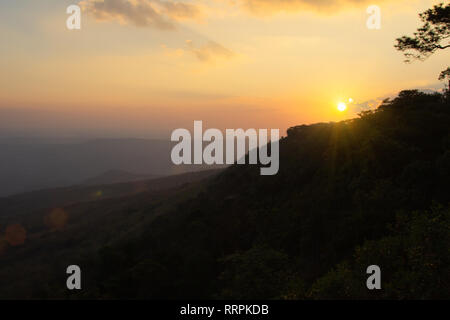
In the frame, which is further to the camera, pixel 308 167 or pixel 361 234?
pixel 308 167

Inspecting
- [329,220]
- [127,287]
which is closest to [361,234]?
[329,220]

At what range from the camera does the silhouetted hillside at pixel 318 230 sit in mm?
9984

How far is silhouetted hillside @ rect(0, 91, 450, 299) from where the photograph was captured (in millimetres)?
9984

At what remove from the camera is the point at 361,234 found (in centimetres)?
1444

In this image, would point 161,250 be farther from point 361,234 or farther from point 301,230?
point 361,234

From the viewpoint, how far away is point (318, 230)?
16891 millimetres

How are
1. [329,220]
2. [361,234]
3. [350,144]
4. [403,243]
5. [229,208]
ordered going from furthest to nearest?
[229,208] → [350,144] → [329,220] → [361,234] → [403,243]

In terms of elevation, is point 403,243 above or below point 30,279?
above
